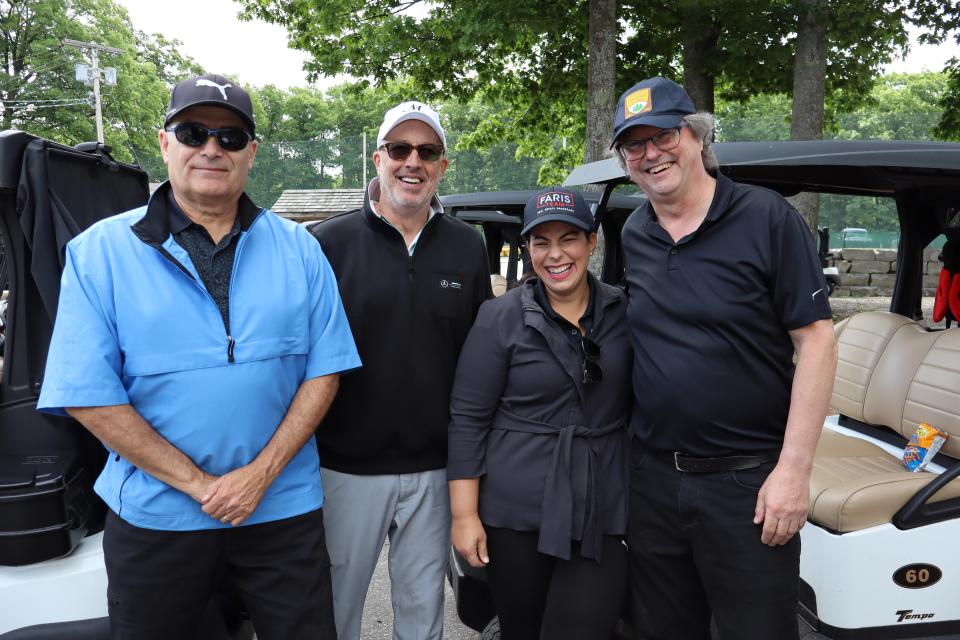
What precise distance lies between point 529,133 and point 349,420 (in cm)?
1401

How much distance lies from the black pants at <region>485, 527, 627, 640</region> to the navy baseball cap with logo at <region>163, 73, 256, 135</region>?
1.39 m

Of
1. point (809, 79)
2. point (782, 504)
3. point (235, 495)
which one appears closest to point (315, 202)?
point (809, 79)

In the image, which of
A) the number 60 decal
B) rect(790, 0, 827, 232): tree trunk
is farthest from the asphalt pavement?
rect(790, 0, 827, 232): tree trunk

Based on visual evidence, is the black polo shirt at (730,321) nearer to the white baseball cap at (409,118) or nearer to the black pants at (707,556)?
the black pants at (707,556)

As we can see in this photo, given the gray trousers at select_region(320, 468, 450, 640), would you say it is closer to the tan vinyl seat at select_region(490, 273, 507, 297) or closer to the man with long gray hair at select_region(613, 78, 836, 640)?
the man with long gray hair at select_region(613, 78, 836, 640)

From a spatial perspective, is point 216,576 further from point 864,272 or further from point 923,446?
point 864,272

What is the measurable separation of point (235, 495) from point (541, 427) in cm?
85

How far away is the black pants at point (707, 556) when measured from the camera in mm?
1884

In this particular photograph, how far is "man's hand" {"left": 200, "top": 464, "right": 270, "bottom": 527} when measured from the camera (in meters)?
1.73

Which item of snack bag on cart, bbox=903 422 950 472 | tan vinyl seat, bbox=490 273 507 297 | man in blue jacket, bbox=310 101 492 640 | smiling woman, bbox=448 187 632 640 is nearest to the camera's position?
smiling woman, bbox=448 187 632 640

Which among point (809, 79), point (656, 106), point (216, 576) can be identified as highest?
point (809, 79)

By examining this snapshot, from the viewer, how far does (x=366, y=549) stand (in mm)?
2223

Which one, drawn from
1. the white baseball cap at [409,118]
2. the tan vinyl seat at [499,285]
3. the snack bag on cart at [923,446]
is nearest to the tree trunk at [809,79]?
the tan vinyl seat at [499,285]

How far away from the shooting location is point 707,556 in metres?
1.93
